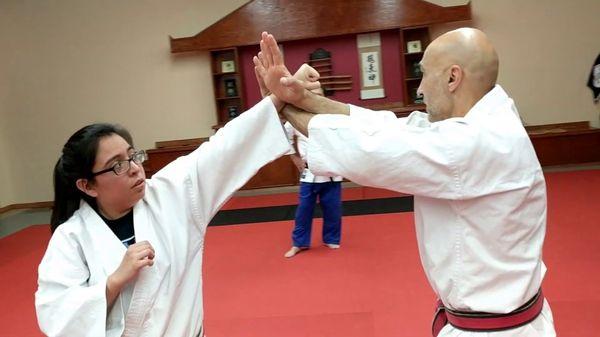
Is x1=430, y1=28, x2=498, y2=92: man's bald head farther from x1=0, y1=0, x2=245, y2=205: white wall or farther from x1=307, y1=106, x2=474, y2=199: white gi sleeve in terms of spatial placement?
x1=0, y1=0, x2=245, y2=205: white wall

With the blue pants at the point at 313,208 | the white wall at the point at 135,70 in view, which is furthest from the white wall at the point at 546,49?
the blue pants at the point at 313,208

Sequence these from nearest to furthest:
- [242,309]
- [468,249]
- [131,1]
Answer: [468,249]
[242,309]
[131,1]

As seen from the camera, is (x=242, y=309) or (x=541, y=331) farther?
(x=242, y=309)

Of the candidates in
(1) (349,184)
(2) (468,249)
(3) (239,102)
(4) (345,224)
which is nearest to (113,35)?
(3) (239,102)

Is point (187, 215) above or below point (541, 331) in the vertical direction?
above

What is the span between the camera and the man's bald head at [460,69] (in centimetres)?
113

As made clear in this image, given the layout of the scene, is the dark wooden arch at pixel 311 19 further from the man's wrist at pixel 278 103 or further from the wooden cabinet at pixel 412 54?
the man's wrist at pixel 278 103

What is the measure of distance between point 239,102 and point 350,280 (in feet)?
14.3

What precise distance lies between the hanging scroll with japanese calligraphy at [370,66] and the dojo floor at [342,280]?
8.20ft

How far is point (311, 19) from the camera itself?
664 cm

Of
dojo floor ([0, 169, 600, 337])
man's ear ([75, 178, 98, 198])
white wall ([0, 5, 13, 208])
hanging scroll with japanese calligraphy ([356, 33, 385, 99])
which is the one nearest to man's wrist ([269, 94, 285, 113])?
man's ear ([75, 178, 98, 198])

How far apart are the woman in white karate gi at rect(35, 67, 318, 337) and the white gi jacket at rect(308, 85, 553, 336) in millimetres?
363

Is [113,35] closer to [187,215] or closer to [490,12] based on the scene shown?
[490,12]

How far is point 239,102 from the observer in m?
7.12
